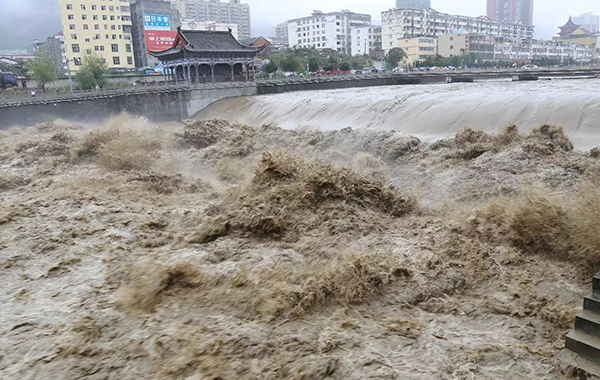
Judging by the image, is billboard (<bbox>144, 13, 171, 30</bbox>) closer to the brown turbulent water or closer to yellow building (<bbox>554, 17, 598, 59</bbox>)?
the brown turbulent water

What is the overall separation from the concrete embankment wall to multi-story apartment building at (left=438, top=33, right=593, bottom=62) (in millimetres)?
46970

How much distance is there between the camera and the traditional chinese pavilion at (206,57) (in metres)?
30.3

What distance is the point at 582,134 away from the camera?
12.5 meters

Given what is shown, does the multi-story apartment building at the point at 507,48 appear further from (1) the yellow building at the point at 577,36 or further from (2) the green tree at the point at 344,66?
(2) the green tree at the point at 344,66

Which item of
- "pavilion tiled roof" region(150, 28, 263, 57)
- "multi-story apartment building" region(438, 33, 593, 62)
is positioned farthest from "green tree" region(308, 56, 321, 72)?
"multi-story apartment building" region(438, 33, 593, 62)

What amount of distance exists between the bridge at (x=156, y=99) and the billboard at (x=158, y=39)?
25653 mm

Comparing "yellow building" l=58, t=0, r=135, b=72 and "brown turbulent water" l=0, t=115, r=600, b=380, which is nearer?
"brown turbulent water" l=0, t=115, r=600, b=380

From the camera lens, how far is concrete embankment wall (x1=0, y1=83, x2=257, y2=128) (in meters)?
22.3

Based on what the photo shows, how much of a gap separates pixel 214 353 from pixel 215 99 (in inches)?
988

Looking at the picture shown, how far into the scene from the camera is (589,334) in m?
3.79

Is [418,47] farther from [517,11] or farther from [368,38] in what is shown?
[517,11]

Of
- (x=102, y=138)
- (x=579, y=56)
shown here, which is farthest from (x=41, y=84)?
(x=579, y=56)

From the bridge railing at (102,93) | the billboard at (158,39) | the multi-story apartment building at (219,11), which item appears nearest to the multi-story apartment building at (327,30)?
the multi-story apartment building at (219,11)

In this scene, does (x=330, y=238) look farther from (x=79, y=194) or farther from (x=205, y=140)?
(x=205, y=140)
